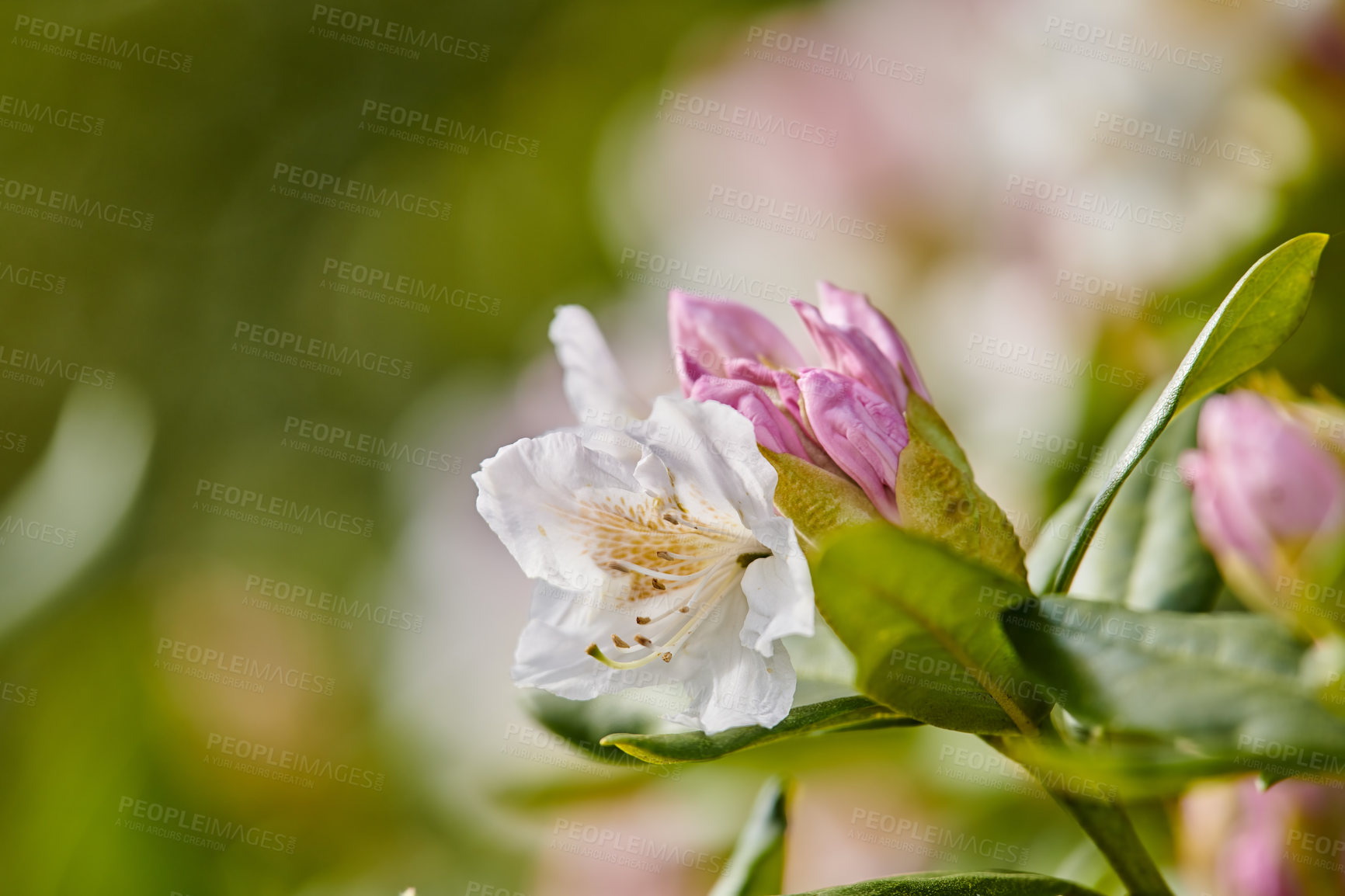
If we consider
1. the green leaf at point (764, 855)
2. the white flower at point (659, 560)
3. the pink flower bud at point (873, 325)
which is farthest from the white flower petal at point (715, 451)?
the green leaf at point (764, 855)

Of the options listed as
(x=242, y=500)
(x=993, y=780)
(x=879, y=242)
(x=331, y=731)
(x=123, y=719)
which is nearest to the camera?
(x=993, y=780)

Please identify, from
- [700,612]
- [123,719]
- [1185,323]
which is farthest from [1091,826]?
[123,719]

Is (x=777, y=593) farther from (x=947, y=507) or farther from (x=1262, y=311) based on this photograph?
(x=1262, y=311)

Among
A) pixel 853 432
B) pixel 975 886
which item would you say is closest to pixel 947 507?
pixel 853 432

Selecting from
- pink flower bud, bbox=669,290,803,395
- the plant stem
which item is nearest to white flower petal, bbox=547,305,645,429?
pink flower bud, bbox=669,290,803,395

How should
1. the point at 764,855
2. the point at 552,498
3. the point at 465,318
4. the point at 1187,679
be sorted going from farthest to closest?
the point at 465,318, the point at 764,855, the point at 552,498, the point at 1187,679

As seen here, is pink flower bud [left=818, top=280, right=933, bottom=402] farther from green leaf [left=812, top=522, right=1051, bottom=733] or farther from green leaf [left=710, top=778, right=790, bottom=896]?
green leaf [left=710, top=778, right=790, bottom=896]

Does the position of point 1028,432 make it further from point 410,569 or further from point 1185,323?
point 410,569
